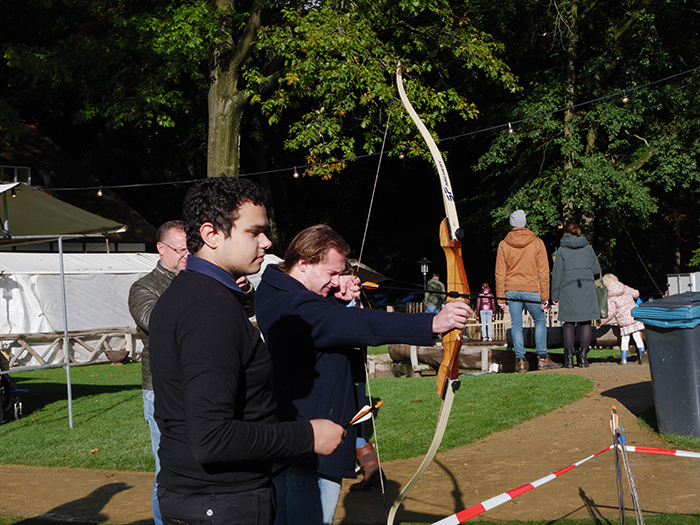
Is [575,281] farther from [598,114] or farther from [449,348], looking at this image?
[598,114]

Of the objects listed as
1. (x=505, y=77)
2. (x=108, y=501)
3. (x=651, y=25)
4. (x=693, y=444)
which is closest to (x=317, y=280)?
(x=108, y=501)

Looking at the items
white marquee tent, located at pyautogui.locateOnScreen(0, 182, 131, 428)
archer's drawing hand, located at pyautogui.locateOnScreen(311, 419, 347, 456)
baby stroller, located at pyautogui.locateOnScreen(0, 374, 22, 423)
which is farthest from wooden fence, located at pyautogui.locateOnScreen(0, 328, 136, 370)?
archer's drawing hand, located at pyautogui.locateOnScreen(311, 419, 347, 456)

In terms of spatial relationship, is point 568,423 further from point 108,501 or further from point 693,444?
point 108,501

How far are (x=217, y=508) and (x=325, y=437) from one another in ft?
1.19

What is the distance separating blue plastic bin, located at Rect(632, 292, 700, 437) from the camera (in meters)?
5.77

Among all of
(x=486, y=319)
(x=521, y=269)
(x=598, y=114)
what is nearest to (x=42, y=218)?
(x=521, y=269)

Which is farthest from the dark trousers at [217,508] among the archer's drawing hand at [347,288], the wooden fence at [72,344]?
the wooden fence at [72,344]

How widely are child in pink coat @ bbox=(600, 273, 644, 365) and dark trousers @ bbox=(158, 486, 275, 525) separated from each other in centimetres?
1006

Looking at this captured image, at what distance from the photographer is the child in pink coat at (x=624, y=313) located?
1105cm

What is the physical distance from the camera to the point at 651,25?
20.5 metres

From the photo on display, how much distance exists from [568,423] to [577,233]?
3677 millimetres

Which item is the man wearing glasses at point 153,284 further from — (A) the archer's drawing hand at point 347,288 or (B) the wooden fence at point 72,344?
(B) the wooden fence at point 72,344

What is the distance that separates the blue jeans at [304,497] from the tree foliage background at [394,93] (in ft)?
47.2

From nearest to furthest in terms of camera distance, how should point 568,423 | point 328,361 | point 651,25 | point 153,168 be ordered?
1. point 328,361
2. point 568,423
3. point 651,25
4. point 153,168
